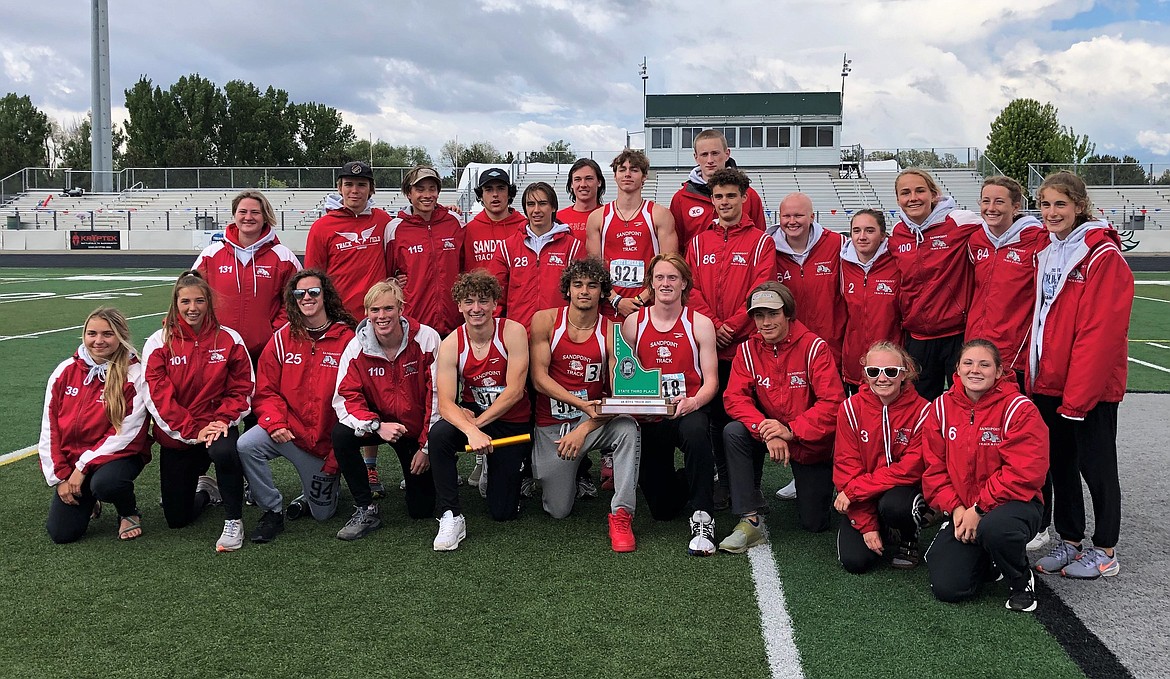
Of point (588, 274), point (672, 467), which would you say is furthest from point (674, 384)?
point (588, 274)

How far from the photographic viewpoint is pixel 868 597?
382 cm

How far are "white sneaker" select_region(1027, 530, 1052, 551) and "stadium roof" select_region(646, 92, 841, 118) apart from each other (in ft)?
154

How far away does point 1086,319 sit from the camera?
3879 mm

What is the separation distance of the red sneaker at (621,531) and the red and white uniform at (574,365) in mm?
640

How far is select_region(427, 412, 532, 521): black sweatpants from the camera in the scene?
4.67m

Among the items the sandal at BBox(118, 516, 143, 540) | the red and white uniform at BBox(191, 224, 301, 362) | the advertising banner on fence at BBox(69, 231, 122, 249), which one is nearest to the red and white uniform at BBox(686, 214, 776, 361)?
the red and white uniform at BBox(191, 224, 301, 362)

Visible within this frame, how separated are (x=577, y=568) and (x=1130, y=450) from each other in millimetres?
4278

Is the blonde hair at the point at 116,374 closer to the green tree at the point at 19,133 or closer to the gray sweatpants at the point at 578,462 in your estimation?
the gray sweatpants at the point at 578,462

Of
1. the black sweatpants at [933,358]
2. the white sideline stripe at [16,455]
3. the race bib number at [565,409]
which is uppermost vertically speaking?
the black sweatpants at [933,358]

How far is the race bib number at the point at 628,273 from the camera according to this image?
5410 mm

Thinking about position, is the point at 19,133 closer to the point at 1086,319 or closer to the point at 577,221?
the point at 577,221

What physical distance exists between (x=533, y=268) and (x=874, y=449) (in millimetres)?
2262

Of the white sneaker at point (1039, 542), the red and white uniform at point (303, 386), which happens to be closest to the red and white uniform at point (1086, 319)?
the white sneaker at point (1039, 542)

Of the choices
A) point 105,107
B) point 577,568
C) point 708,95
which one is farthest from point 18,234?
point 577,568
